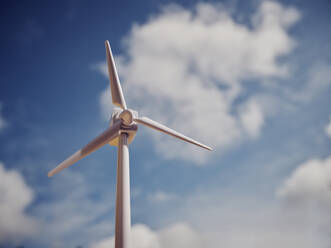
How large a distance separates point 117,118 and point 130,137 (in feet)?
5.86

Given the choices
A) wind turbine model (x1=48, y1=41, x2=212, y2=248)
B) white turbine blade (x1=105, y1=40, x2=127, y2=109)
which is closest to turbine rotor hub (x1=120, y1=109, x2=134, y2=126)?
wind turbine model (x1=48, y1=41, x2=212, y2=248)

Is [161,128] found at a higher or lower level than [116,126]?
higher

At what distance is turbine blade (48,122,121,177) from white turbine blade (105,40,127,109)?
3.34m

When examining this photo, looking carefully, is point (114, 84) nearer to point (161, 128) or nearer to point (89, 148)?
point (161, 128)

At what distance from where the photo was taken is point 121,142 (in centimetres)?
1856

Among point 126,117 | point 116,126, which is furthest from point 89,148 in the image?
point 126,117

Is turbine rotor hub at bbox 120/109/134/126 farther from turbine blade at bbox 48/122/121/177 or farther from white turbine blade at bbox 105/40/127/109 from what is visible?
white turbine blade at bbox 105/40/127/109

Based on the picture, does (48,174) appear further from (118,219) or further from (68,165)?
(118,219)

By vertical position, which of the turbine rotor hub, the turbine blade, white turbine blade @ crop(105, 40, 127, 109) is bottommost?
the turbine blade

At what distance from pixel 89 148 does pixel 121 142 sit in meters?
2.33

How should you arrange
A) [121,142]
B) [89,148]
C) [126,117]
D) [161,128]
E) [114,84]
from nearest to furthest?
[89,148] → [121,142] → [126,117] → [161,128] → [114,84]

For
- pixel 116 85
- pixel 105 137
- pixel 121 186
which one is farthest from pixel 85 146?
pixel 116 85

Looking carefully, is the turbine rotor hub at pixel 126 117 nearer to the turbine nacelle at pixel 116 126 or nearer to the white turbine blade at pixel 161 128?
the turbine nacelle at pixel 116 126

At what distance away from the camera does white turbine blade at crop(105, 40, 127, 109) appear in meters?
21.0
